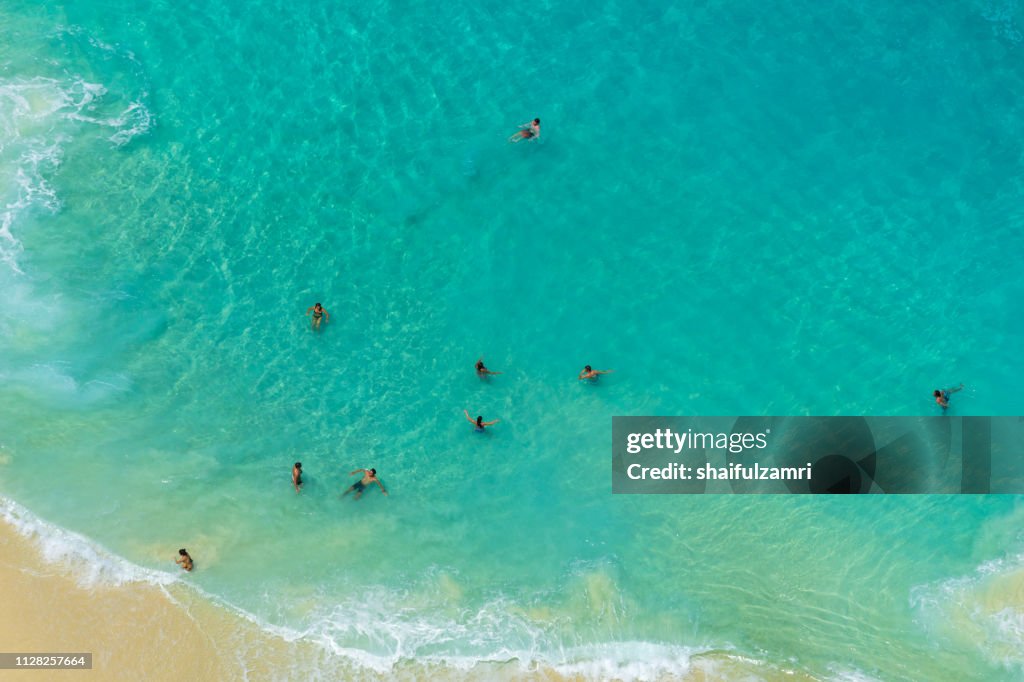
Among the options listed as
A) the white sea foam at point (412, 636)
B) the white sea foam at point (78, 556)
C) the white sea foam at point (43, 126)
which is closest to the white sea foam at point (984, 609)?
the white sea foam at point (412, 636)

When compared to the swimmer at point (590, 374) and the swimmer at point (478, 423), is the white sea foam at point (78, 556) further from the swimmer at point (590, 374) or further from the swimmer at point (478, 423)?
the swimmer at point (590, 374)

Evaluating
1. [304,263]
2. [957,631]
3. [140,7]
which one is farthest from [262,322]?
[957,631]

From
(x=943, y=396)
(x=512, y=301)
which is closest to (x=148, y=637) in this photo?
(x=512, y=301)

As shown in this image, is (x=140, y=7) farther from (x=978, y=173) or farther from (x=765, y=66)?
(x=978, y=173)

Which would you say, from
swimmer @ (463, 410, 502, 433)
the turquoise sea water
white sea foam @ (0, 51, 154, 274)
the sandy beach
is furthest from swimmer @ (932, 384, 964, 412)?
white sea foam @ (0, 51, 154, 274)

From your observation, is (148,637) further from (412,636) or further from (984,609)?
(984,609)
